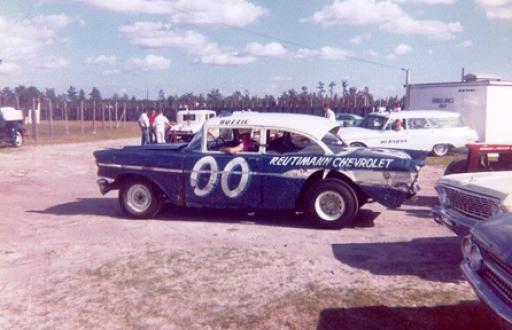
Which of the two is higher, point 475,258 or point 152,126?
point 152,126

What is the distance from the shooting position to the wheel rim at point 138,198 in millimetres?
8805

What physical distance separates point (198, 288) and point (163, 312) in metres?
0.64

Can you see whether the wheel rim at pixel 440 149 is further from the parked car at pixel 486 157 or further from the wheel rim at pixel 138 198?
the wheel rim at pixel 138 198

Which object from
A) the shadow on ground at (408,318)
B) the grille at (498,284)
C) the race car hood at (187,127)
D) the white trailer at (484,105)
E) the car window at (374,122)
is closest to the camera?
the grille at (498,284)

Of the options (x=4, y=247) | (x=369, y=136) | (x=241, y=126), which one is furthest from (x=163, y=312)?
(x=369, y=136)

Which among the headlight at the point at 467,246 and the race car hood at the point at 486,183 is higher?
the race car hood at the point at 486,183

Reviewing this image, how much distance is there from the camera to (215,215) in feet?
30.1

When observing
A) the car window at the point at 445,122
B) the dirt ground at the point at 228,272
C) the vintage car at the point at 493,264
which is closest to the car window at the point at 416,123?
the car window at the point at 445,122

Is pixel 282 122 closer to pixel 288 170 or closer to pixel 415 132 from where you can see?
pixel 288 170

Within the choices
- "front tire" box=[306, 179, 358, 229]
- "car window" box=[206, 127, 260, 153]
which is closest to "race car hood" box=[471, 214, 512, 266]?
"front tire" box=[306, 179, 358, 229]

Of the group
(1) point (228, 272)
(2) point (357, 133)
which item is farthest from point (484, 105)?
(1) point (228, 272)

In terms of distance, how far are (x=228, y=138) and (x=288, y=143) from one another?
38.4 inches

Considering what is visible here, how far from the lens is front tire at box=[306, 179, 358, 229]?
786 cm

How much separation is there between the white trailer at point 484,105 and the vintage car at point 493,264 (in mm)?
15617
